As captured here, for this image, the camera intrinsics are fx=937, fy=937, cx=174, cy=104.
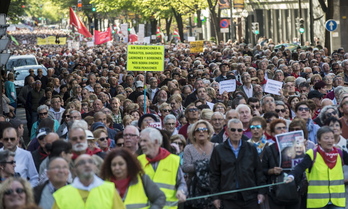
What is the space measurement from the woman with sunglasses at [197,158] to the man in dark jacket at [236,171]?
0.22m

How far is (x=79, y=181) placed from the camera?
303 inches

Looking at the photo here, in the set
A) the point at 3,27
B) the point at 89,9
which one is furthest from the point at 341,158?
the point at 89,9

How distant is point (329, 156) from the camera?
1013 cm

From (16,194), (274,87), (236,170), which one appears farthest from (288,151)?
(274,87)

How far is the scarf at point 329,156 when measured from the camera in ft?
33.2

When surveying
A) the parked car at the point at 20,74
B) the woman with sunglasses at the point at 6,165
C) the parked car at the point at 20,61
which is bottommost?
the woman with sunglasses at the point at 6,165

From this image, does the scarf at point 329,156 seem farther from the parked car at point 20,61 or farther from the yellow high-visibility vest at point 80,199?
the parked car at point 20,61

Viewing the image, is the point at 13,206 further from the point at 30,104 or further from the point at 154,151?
the point at 30,104

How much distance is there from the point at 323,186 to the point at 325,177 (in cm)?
10

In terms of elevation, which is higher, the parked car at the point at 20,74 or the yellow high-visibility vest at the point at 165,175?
the parked car at the point at 20,74

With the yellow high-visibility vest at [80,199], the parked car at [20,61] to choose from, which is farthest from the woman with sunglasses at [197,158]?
the parked car at [20,61]

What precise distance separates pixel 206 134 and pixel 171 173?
1.56 m

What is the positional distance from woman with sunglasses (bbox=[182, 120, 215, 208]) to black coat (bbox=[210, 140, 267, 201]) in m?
0.23

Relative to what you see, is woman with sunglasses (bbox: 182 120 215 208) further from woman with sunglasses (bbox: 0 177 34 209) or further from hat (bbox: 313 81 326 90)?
hat (bbox: 313 81 326 90)
